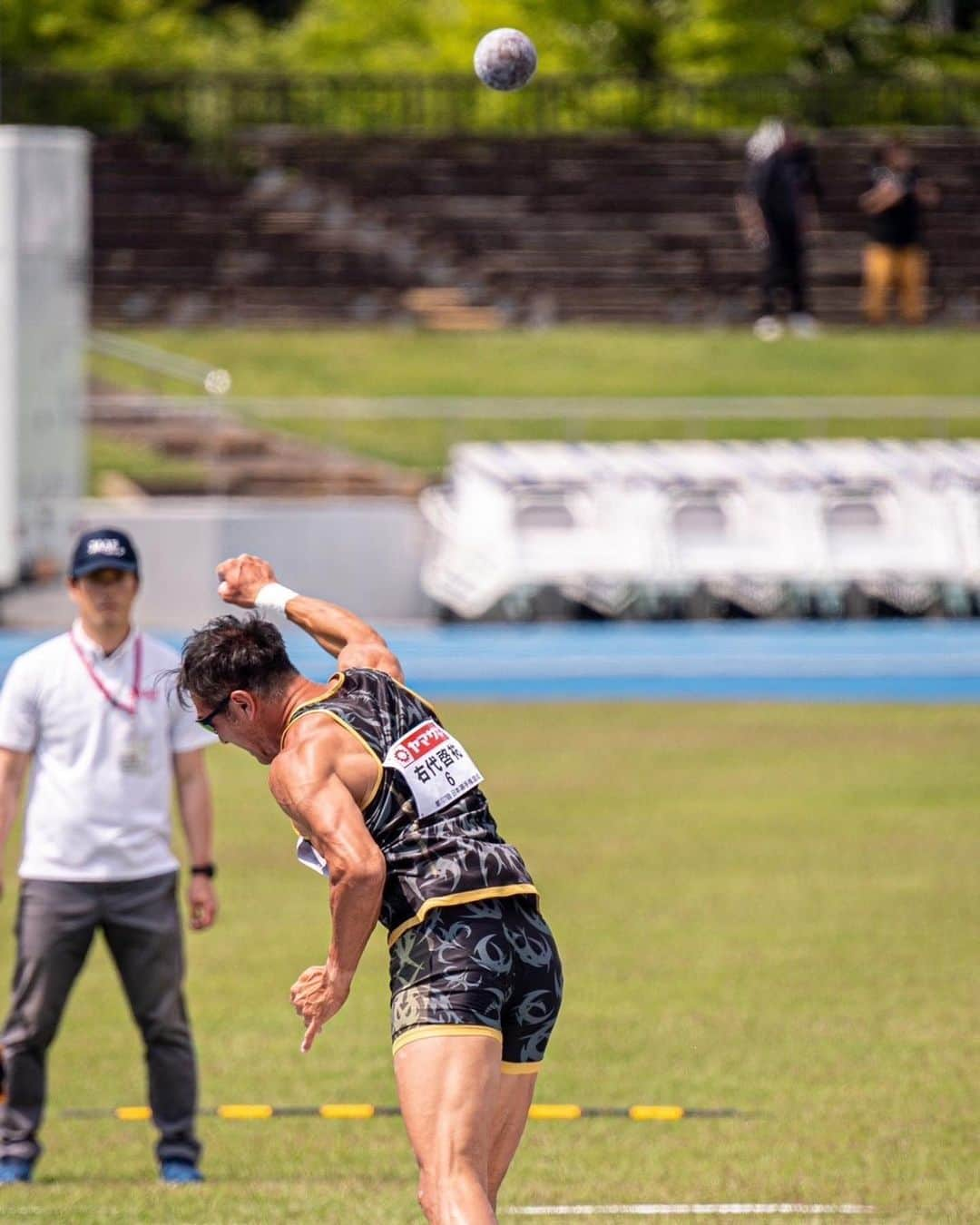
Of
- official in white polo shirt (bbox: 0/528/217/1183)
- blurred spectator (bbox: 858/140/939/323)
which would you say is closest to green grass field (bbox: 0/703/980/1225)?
official in white polo shirt (bbox: 0/528/217/1183)

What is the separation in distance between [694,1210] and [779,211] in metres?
24.8

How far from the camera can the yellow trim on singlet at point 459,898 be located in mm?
5461

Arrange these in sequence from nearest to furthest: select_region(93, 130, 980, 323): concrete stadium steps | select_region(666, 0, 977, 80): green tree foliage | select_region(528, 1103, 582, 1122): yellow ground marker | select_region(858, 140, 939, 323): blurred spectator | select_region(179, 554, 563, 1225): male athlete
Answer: select_region(179, 554, 563, 1225): male athlete, select_region(528, 1103, 582, 1122): yellow ground marker, select_region(858, 140, 939, 323): blurred spectator, select_region(93, 130, 980, 323): concrete stadium steps, select_region(666, 0, 977, 80): green tree foliage

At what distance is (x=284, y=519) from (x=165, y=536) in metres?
1.30

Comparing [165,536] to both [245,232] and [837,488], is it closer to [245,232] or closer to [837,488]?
[837,488]

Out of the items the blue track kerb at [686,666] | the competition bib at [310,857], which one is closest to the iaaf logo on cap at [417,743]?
the competition bib at [310,857]

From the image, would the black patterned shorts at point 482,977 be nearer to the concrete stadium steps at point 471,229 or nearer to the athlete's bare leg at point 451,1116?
the athlete's bare leg at point 451,1116

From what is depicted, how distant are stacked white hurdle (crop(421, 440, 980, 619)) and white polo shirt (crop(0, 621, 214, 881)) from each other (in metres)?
15.9

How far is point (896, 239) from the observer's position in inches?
1267

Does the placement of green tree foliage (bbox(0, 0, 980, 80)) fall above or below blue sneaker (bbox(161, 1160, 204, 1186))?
above

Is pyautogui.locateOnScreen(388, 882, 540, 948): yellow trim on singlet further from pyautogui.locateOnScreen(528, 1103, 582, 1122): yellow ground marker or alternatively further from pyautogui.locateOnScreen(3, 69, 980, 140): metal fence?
pyautogui.locateOnScreen(3, 69, 980, 140): metal fence

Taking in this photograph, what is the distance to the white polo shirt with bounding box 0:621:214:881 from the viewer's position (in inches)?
301

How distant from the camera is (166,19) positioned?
43281 mm

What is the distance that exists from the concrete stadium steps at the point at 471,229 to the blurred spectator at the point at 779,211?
2.05 m
